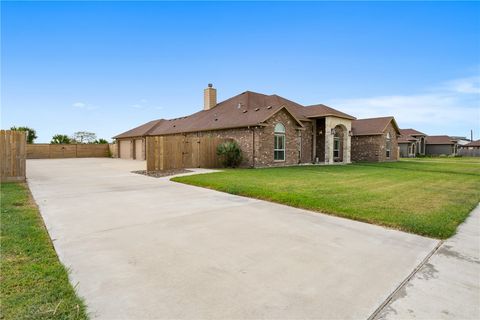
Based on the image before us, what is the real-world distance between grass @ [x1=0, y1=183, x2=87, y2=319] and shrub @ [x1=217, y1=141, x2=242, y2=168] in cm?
1331

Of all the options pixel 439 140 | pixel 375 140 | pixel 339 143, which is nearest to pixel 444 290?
pixel 339 143

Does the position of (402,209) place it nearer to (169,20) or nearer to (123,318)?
(123,318)

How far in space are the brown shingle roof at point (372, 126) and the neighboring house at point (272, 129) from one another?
3676 millimetres

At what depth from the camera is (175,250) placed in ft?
12.6

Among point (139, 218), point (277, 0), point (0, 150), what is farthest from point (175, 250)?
point (277, 0)

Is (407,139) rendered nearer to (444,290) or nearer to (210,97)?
(210,97)

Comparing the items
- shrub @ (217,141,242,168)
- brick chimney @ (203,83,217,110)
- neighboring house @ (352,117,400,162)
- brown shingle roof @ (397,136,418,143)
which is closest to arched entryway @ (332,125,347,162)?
neighboring house @ (352,117,400,162)

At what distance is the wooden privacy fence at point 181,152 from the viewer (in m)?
15.7

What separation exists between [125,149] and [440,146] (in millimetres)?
53520

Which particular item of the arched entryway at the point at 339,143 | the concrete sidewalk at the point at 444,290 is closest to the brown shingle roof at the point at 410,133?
the arched entryway at the point at 339,143

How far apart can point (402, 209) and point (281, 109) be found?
532 inches

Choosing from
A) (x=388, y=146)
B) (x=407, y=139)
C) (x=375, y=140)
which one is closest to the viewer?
(x=375, y=140)

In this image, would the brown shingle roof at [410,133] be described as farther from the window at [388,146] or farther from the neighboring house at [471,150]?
the window at [388,146]

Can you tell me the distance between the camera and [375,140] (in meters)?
26.5
